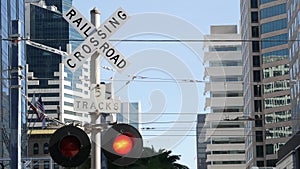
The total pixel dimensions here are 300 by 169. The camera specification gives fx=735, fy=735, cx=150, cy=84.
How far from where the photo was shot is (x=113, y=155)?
7.39 m

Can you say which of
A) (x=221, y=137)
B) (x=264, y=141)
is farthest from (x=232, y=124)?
(x=264, y=141)

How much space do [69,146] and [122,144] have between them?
0.55 metres

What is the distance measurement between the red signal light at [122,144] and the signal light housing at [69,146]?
0.30 meters

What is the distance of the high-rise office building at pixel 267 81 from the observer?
13850cm

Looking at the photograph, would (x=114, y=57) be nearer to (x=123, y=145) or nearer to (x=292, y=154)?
(x=123, y=145)

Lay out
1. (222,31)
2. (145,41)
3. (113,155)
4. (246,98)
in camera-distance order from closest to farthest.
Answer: (113,155)
(145,41)
(246,98)
(222,31)

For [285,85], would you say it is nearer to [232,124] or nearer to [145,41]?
[232,124]

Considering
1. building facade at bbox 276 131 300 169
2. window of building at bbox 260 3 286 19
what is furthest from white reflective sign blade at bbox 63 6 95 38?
window of building at bbox 260 3 286 19

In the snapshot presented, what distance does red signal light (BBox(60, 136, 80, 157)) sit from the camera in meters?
7.46

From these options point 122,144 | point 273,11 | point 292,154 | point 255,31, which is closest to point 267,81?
point 255,31

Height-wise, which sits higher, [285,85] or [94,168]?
[285,85]

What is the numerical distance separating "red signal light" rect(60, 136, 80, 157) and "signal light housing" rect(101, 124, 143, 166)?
294 millimetres

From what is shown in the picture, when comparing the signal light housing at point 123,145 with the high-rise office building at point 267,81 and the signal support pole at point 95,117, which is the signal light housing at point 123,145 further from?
the high-rise office building at point 267,81

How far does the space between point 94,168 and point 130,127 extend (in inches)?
24.3
